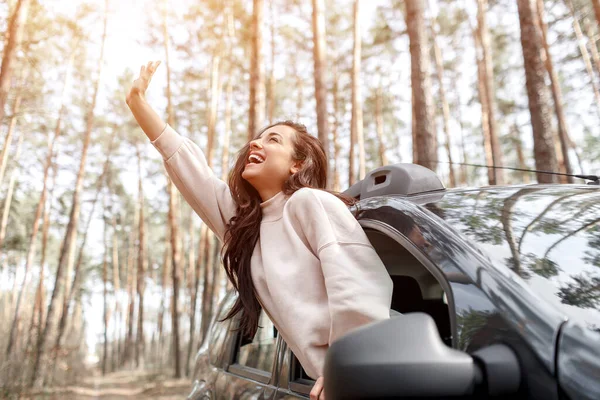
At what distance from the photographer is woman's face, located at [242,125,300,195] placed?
231 centimetres

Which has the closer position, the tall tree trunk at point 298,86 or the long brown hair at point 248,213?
the long brown hair at point 248,213

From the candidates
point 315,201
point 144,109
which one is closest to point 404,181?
point 315,201

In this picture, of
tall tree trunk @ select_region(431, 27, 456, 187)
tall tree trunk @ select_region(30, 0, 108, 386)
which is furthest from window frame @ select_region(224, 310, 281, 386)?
tall tree trunk @ select_region(431, 27, 456, 187)

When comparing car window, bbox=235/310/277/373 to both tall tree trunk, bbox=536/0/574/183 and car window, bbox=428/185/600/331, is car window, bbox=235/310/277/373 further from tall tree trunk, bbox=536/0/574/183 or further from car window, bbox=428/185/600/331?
tall tree trunk, bbox=536/0/574/183

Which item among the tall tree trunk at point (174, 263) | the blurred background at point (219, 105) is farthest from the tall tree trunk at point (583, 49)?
the tall tree trunk at point (174, 263)

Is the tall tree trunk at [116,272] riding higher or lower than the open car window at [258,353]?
higher

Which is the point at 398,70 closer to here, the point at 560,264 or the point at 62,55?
Result: the point at 62,55

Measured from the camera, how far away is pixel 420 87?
871cm

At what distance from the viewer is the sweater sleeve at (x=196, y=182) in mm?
2361

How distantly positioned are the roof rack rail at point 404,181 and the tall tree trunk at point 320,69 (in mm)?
8879

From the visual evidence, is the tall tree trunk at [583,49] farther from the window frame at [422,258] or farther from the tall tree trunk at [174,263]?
the window frame at [422,258]

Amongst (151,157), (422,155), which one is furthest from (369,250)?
(151,157)

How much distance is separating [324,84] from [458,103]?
18358 millimetres

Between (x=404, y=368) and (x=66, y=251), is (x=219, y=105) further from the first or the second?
(x=404, y=368)
